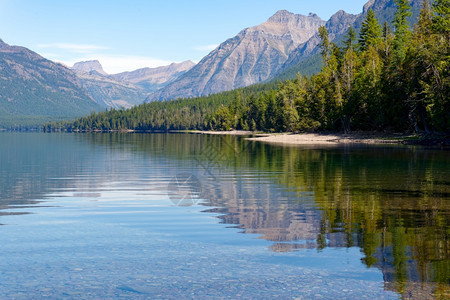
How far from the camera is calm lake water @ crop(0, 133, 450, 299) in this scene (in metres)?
12.8

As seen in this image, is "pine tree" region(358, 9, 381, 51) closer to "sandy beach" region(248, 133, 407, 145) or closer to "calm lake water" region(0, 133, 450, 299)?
"sandy beach" region(248, 133, 407, 145)

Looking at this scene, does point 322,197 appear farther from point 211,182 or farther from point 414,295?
point 414,295

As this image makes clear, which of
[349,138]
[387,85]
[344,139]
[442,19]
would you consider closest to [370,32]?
[387,85]

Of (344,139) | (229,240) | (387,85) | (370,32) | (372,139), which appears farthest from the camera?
(370,32)

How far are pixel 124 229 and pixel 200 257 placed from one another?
6.10 metres

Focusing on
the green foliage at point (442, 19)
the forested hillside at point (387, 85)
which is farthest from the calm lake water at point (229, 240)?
the green foliage at point (442, 19)

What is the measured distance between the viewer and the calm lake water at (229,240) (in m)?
12.8

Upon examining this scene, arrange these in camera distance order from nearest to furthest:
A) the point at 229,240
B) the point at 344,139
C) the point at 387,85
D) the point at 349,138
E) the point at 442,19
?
1. the point at 229,240
2. the point at 442,19
3. the point at 387,85
4. the point at 344,139
5. the point at 349,138

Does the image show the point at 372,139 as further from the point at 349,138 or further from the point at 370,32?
the point at 370,32

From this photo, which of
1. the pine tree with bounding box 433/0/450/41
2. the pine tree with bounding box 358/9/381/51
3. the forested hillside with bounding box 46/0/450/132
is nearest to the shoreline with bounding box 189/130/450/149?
the forested hillside with bounding box 46/0/450/132

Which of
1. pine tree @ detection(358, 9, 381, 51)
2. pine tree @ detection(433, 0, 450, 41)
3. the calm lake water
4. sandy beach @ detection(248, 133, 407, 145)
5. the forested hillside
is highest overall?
pine tree @ detection(358, 9, 381, 51)

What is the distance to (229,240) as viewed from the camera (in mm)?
17812

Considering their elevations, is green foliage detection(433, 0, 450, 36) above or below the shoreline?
above

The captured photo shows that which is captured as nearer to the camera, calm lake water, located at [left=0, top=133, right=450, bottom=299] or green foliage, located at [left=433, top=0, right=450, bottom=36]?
calm lake water, located at [left=0, top=133, right=450, bottom=299]
